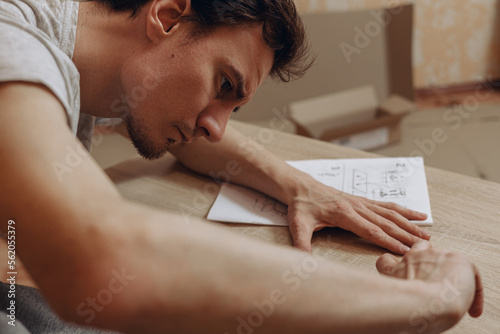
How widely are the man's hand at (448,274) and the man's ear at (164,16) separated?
566 mm

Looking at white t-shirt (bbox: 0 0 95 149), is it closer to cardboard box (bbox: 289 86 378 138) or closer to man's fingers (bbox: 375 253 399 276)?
man's fingers (bbox: 375 253 399 276)

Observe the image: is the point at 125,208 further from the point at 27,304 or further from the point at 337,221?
the point at 337,221

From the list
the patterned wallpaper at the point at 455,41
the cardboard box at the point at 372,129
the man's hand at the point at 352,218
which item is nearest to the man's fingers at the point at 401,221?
the man's hand at the point at 352,218

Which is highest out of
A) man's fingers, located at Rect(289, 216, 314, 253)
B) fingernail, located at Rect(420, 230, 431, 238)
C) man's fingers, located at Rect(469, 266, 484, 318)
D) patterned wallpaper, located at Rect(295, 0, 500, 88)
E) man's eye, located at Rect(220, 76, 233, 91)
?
man's eye, located at Rect(220, 76, 233, 91)

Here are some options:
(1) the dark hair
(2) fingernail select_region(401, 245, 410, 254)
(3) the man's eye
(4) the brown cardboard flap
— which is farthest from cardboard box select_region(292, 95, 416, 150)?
(2) fingernail select_region(401, 245, 410, 254)

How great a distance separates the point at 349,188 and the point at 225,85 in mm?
337

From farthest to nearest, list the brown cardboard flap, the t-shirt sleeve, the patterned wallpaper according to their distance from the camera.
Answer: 1. the patterned wallpaper
2. the brown cardboard flap
3. the t-shirt sleeve

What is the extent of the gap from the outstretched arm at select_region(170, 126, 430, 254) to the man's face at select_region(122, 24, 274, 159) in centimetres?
14

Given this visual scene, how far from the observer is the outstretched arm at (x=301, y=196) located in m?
0.87

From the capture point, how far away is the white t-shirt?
57 centimetres

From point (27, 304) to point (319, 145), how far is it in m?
0.74

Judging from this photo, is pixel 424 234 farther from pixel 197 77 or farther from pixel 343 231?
pixel 197 77

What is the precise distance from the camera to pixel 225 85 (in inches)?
36.9

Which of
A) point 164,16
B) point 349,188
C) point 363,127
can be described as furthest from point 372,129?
point 164,16
